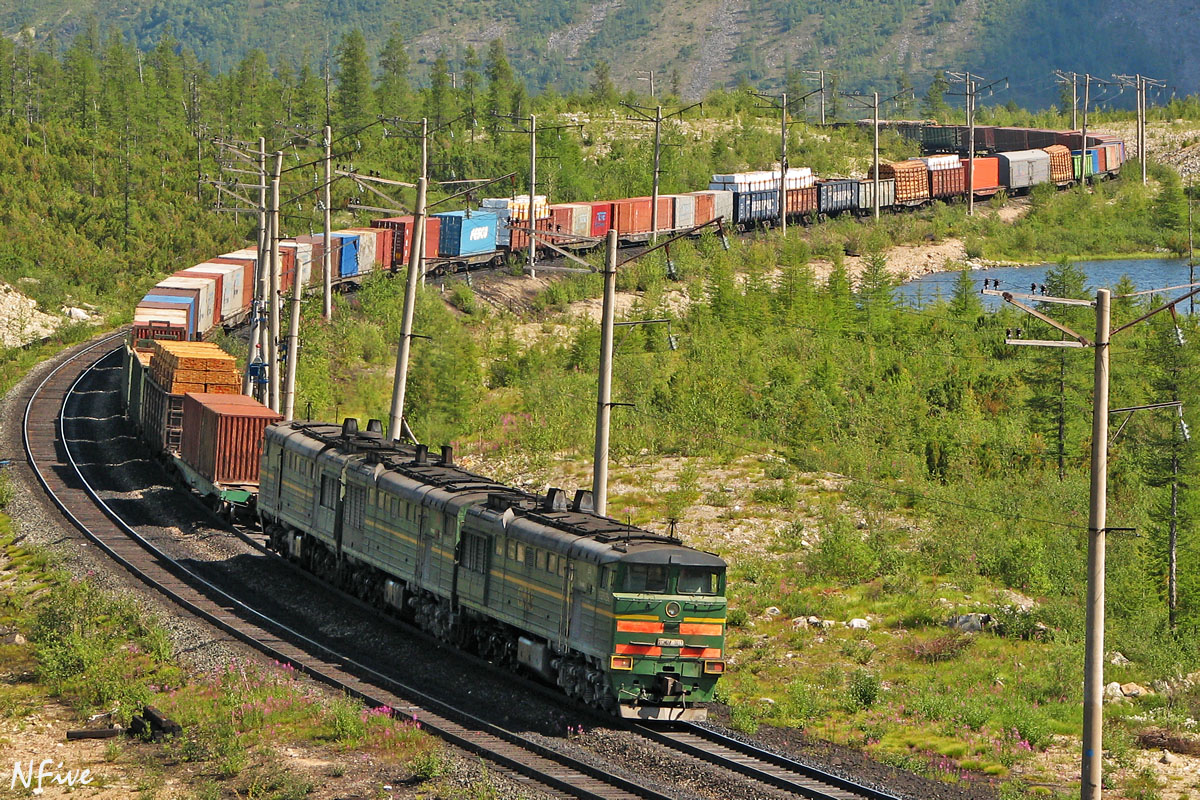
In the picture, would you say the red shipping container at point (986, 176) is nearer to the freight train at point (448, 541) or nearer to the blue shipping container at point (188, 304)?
the blue shipping container at point (188, 304)

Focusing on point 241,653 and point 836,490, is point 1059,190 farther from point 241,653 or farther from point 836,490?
point 241,653

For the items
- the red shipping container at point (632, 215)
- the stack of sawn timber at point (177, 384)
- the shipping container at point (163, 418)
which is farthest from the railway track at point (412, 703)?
the red shipping container at point (632, 215)

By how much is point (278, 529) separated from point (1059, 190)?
105 m

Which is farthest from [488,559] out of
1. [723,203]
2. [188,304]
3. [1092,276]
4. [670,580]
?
[1092,276]

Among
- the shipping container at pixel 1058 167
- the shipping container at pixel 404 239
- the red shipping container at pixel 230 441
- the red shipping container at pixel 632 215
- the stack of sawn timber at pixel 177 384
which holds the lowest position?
the red shipping container at pixel 230 441

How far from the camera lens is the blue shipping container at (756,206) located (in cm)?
9756

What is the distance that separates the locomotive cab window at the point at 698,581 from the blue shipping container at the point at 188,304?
40.3m

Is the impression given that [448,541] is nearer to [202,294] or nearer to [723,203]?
[202,294]

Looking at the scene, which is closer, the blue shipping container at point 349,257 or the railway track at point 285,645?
the railway track at point 285,645

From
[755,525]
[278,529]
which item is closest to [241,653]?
[278,529]

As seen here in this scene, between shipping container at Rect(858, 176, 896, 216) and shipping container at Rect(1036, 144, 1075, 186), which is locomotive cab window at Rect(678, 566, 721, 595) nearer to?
shipping container at Rect(858, 176, 896, 216)

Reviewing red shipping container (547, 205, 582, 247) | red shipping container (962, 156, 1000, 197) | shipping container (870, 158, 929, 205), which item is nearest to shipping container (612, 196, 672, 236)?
red shipping container (547, 205, 582, 247)

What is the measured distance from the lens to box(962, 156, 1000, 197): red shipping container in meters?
117

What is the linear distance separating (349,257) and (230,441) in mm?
34300
